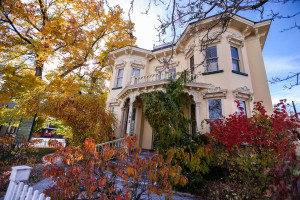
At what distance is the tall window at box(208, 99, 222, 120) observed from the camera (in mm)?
7205

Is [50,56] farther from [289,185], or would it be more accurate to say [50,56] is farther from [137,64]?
[289,185]

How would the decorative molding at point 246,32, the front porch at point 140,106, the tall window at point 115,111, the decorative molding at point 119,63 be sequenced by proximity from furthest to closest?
the decorative molding at point 119,63, the tall window at point 115,111, the decorative molding at point 246,32, the front porch at point 140,106

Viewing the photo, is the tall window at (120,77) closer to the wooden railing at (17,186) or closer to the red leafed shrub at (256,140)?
the red leafed shrub at (256,140)

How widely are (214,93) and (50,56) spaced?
11570 mm

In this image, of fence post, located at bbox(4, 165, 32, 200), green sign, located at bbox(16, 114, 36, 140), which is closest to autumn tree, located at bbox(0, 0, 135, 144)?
green sign, located at bbox(16, 114, 36, 140)

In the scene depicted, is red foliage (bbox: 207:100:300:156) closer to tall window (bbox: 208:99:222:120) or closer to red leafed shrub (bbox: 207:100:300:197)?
red leafed shrub (bbox: 207:100:300:197)

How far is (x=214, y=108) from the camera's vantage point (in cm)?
736

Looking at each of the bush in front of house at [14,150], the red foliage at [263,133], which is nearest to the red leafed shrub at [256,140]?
the red foliage at [263,133]

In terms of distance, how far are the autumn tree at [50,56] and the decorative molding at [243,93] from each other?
6.34 meters

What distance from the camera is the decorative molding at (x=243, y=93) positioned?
718 centimetres

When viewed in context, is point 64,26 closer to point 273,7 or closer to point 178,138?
point 178,138

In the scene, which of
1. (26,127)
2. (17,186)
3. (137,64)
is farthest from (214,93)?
(26,127)

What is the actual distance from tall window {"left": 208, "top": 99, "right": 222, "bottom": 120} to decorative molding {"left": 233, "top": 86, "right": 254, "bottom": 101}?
1.00 metres

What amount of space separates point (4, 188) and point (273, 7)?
881cm
